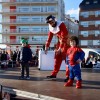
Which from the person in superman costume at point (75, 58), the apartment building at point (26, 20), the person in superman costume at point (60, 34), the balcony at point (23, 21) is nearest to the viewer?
the person in superman costume at point (75, 58)

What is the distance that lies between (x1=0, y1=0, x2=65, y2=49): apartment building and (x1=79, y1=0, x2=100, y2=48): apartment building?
7.33 m

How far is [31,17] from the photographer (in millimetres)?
72000

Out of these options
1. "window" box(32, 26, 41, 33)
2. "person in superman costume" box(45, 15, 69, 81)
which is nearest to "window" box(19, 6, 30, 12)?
"window" box(32, 26, 41, 33)

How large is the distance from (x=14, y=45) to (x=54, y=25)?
62721 mm

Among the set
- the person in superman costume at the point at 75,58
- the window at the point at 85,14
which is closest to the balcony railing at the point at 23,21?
the window at the point at 85,14

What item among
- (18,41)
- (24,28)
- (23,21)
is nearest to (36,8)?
(23,21)

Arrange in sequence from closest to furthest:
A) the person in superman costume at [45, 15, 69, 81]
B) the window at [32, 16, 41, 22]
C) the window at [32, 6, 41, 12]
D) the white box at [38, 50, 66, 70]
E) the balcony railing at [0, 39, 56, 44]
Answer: the person in superman costume at [45, 15, 69, 81], the white box at [38, 50, 66, 70], the balcony railing at [0, 39, 56, 44], the window at [32, 16, 41, 22], the window at [32, 6, 41, 12]

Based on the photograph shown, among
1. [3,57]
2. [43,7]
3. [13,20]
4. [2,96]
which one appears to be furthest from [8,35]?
[2,96]

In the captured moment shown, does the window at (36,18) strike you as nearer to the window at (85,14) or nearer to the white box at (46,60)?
the window at (85,14)

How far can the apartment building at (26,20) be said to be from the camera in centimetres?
7081

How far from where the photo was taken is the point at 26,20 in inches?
2847

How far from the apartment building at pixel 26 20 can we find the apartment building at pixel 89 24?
288 inches

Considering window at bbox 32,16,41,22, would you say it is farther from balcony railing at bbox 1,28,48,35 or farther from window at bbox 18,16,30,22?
balcony railing at bbox 1,28,48,35

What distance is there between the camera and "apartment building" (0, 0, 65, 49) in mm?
70812
